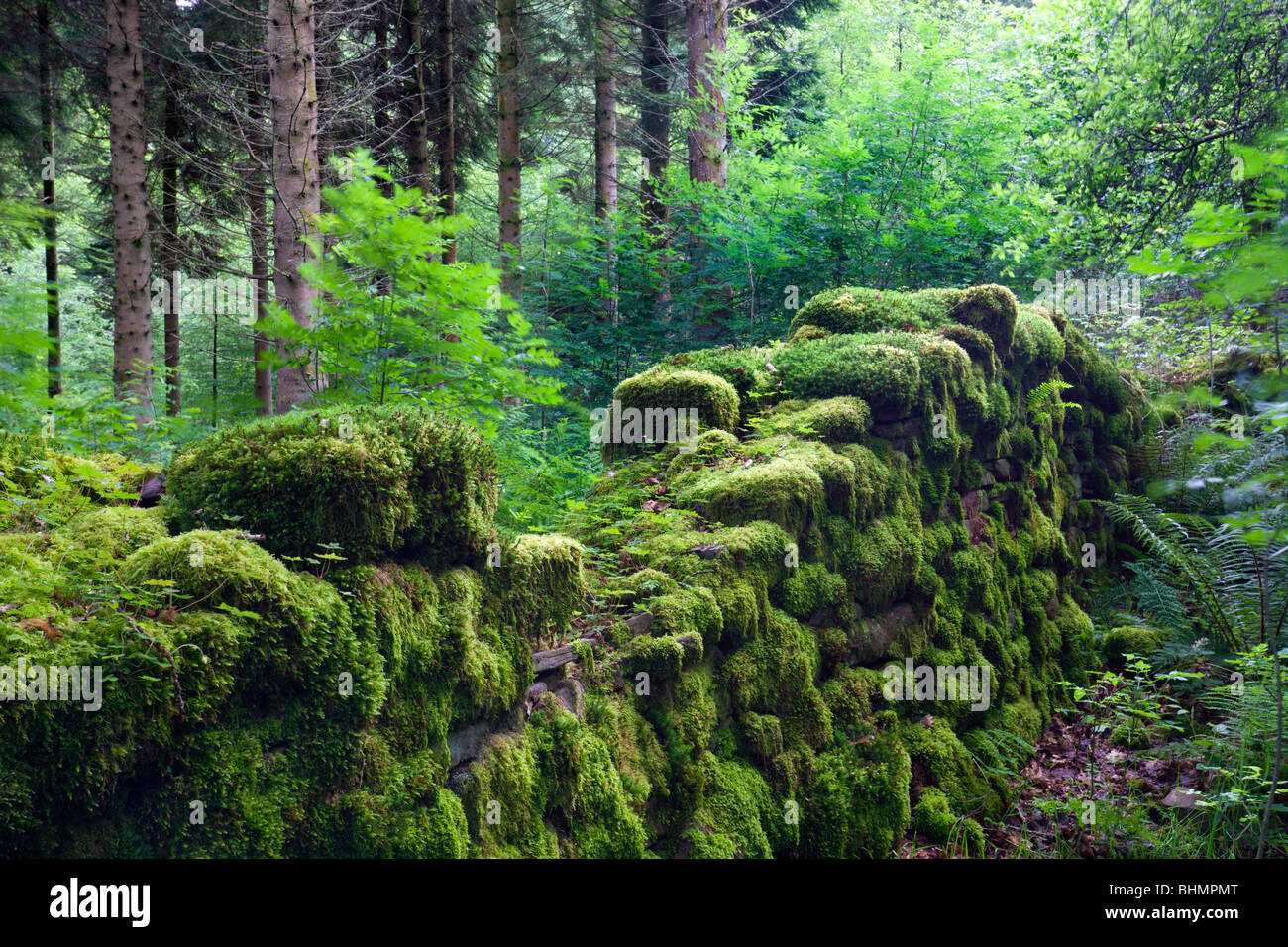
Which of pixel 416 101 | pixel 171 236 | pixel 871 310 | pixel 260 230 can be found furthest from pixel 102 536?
pixel 171 236

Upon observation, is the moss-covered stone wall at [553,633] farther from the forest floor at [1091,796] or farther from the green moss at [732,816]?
the forest floor at [1091,796]

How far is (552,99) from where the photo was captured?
14.9 m

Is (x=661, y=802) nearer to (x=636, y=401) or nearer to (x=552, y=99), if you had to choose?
(x=636, y=401)

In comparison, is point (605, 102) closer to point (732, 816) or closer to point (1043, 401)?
point (1043, 401)

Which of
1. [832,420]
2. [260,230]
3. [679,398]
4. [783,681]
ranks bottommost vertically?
[783,681]

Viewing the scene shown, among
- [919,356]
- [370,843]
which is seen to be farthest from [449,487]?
[919,356]

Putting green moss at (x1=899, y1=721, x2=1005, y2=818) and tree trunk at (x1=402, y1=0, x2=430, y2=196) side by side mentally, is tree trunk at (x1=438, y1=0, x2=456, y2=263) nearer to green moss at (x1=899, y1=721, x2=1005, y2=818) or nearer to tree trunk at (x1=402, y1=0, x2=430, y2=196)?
tree trunk at (x1=402, y1=0, x2=430, y2=196)

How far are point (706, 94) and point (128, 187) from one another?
7158 millimetres

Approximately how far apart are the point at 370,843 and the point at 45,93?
1357cm

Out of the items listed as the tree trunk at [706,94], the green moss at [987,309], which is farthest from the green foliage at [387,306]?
the tree trunk at [706,94]

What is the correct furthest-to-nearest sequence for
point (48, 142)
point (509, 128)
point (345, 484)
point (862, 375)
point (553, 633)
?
point (48, 142) → point (509, 128) → point (862, 375) → point (553, 633) → point (345, 484)

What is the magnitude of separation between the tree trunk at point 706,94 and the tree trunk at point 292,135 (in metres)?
5.23

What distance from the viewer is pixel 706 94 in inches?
441

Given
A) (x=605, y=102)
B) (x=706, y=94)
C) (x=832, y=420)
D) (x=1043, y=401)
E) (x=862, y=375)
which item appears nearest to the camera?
(x=832, y=420)
